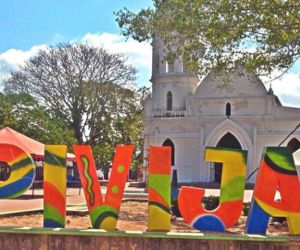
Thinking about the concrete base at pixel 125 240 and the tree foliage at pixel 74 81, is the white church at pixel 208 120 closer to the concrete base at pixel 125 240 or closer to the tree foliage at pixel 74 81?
the tree foliage at pixel 74 81

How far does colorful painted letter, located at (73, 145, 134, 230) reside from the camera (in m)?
8.71

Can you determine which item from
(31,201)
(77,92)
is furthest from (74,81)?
(31,201)

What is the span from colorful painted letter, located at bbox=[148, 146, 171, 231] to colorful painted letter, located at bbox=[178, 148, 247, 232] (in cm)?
27

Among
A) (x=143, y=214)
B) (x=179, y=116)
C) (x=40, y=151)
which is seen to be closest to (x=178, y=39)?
(x=143, y=214)

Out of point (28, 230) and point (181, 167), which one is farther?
point (181, 167)

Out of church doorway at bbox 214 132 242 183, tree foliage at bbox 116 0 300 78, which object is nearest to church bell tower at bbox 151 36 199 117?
church doorway at bbox 214 132 242 183

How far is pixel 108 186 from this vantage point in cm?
877

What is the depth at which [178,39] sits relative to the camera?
581 inches

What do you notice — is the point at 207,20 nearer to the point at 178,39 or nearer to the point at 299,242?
the point at 178,39

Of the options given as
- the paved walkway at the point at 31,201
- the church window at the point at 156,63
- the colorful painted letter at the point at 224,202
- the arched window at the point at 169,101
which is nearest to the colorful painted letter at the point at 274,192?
the colorful painted letter at the point at 224,202

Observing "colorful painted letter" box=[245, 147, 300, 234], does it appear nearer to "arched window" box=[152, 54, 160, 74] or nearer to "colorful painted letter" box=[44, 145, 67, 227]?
"colorful painted letter" box=[44, 145, 67, 227]

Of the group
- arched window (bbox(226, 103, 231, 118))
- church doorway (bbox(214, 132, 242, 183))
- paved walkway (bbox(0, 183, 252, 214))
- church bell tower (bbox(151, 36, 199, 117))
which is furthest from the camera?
church bell tower (bbox(151, 36, 199, 117))

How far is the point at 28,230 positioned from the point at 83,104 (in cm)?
3423

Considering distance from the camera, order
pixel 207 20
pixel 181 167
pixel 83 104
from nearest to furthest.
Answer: pixel 207 20
pixel 181 167
pixel 83 104
